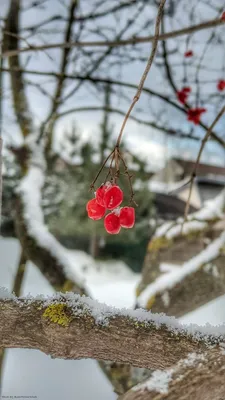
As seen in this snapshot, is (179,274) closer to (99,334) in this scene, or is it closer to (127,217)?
(127,217)

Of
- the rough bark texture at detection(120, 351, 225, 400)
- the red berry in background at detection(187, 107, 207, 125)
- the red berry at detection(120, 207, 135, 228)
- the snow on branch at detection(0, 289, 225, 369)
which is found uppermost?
the red berry in background at detection(187, 107, 207, 125)

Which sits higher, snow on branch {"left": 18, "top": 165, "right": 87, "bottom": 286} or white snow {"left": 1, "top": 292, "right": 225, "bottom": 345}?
snow on branch {"left": 18, "top": 165, "right": 87, "bottom": 286}

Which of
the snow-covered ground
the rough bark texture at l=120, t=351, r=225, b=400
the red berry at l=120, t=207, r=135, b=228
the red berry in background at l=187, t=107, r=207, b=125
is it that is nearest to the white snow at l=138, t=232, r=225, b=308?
the snow-covered ground

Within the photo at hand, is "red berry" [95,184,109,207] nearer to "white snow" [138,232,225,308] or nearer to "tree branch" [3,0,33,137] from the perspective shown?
"white snow" [138,232,225,308]

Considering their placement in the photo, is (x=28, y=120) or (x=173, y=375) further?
(x=28, y=120)

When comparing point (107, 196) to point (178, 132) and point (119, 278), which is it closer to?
point (178, 132)

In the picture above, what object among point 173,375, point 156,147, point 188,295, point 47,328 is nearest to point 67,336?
point 47,328
